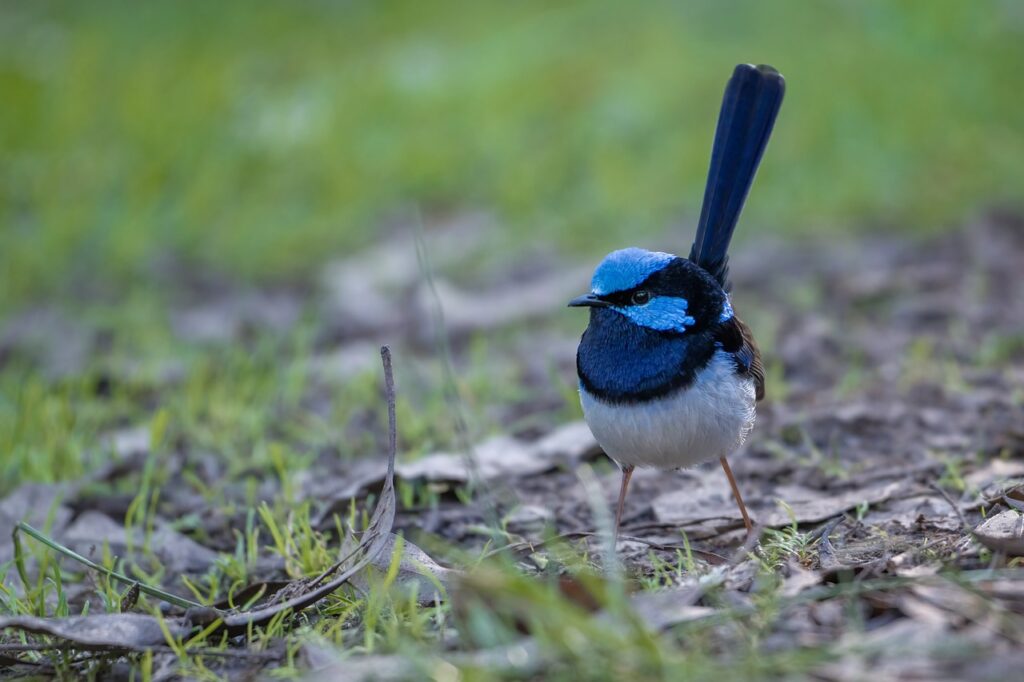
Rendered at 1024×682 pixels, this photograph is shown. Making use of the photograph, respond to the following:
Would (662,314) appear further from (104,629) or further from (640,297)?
(104,629)

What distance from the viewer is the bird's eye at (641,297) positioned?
3135 mm

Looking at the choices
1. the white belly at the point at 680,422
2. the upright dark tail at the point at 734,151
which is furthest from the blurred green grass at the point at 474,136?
the white belly at the point at 680,422

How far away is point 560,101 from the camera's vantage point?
332 inches

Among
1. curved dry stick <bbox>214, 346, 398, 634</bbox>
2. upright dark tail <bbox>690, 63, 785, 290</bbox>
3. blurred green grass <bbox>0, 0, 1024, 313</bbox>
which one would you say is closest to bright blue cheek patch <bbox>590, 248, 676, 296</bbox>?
upright dark tail <bbox>690, 63, 785, 290</bbox>

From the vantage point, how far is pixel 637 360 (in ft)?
10.0

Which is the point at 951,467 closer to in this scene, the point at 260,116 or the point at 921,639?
the point at 921,639

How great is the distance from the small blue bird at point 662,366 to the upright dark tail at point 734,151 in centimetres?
37

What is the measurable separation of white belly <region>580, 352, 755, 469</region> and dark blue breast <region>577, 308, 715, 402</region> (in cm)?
2

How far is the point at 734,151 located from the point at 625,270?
68 cm

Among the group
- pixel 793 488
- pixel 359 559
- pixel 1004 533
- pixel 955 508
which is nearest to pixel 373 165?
pixel 793 488

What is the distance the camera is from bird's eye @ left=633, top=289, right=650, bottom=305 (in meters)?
3.13

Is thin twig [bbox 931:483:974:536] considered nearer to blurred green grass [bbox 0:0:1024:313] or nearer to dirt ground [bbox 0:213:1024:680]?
dirt ground [bbox 0:213:1024:680]

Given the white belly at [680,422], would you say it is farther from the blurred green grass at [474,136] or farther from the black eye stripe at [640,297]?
the blurred green grass at [474,136]

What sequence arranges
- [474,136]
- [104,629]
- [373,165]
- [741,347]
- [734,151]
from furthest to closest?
[474,136] → [373,165] → [734,151] → [741,347] → [104,629]
